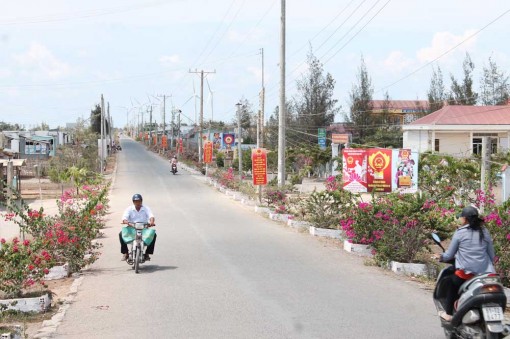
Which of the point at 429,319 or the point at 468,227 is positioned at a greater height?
the point at 468,227

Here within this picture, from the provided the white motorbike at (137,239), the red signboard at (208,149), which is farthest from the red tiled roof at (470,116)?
the white motorbike at (137,239)

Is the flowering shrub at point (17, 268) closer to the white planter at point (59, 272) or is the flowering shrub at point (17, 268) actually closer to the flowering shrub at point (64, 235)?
the flowering shrub at point (64, 235)

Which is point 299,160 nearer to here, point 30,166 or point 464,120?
point 464,120

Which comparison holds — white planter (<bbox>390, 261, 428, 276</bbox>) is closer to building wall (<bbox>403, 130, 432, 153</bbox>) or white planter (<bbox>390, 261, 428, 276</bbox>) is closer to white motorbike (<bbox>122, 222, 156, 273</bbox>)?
white motorbike (<bbox>122, 222, 156, 273</bbox>)

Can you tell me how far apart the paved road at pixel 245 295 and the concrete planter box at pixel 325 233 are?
0.76 m

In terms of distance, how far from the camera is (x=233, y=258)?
45.5ft

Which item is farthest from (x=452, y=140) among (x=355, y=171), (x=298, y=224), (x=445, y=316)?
(x=445, y=316)

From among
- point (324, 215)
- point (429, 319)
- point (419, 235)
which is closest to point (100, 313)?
point (429, 319)

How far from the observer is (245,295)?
970cm

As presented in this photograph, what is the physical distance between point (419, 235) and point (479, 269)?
19.6 ft

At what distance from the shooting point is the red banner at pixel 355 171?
21078 mm

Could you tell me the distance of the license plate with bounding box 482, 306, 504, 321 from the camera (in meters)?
6.25

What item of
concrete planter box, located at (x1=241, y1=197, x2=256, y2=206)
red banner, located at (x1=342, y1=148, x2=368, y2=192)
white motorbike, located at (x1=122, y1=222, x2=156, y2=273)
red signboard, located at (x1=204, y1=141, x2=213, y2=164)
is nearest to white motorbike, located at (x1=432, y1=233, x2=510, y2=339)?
white motorbike, located at (x1=122, y1=222, x2=156, y2=273)

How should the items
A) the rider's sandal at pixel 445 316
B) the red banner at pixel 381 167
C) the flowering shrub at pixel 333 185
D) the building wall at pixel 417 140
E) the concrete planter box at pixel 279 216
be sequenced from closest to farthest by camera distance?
the rider's sandal at pixel 445 316 → the flowering shrub at pixel 333 185 → the red banner at pixel 381 167 → the concrete planter box at pixel 279 216 → the building wall at pixel 417 140
